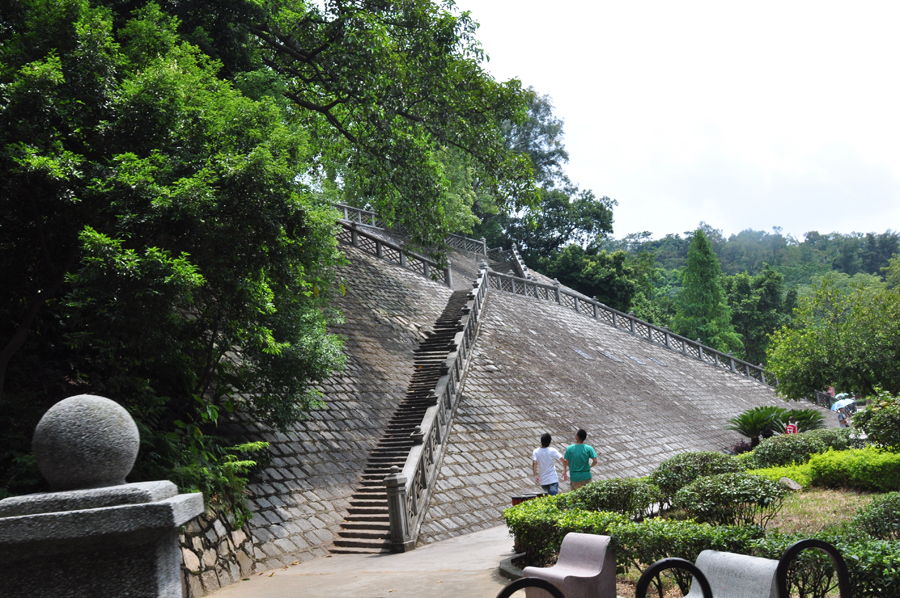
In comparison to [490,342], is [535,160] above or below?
above

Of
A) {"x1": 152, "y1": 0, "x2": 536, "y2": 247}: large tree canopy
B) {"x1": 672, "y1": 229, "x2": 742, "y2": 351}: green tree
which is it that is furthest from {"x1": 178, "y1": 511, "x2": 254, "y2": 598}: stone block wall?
{"x1": 672, "y1": 229, "x2": 742, "y2": 351}: green tree

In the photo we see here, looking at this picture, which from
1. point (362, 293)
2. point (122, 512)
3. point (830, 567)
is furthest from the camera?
point (362, 293)

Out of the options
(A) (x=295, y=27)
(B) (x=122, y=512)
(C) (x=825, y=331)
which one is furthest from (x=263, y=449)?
(C) (x=825, y=331)

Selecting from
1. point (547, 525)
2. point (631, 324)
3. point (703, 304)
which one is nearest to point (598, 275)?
point (703, 304)

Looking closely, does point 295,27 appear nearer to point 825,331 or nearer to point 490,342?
point 490,342

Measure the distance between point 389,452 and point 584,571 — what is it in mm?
8335

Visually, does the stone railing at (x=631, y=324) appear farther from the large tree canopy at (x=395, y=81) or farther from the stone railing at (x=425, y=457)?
the large tree canopy at (x=395, y=81)

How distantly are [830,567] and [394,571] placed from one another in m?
5.65

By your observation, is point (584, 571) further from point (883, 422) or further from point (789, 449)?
point (789, 449)

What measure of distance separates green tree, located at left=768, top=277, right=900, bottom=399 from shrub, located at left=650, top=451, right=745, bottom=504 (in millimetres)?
13284

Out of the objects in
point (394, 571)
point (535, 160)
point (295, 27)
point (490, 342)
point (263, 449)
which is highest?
point (535, 160)

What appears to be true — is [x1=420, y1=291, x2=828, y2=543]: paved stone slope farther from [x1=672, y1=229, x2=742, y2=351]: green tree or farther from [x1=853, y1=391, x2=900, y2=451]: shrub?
[x1=672, y1=229, x2=742, y2=351]: green tree

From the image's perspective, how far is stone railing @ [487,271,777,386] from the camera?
93.4 feet

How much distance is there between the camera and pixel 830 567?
5.03 meters
